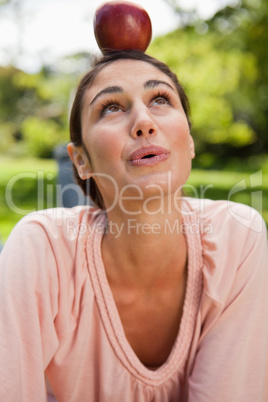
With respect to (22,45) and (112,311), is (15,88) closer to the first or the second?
(22,45)

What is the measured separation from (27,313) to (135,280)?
1.67ft

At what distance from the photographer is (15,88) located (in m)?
20.3

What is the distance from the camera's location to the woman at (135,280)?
1698mm

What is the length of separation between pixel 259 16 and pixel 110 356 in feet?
30.0

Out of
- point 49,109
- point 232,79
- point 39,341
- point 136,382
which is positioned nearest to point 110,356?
point 136,382

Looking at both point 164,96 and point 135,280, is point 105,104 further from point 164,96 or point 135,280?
point 135,280

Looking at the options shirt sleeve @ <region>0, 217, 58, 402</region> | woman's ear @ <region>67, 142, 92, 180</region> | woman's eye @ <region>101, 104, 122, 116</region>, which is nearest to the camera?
shirt sleeve @ <region>0, 217, 58, 402</region>

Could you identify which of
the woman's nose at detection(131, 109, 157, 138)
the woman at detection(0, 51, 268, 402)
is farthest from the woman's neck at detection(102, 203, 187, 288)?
the woman's nose at detection(131, 109, 157, 138)

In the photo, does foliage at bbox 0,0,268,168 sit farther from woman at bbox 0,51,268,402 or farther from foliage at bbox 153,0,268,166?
woman at bbox 0,51,268,402

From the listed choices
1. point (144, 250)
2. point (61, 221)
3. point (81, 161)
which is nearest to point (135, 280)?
point (144, 250)

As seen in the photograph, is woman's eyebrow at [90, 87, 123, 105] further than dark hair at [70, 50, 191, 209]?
No

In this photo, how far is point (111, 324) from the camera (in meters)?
1.86

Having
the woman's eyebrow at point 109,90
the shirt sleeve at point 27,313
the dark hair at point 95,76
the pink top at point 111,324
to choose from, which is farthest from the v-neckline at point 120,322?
the woman's eyebrow at point 109,90

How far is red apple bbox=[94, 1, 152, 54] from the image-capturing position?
6.22 feet
